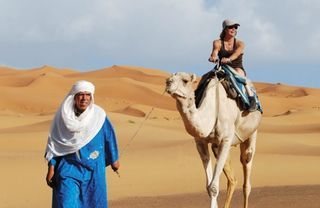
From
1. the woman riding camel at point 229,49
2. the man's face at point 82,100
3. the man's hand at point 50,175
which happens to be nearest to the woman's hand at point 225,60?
the woman riding camel at point 229,49

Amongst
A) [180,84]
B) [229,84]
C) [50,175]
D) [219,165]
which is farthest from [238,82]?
[50,175]

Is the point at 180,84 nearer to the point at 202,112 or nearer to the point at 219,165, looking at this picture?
the point at 202,112

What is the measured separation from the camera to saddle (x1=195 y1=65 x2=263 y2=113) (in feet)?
33.1

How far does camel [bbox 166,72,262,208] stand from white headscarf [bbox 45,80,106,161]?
1610mm

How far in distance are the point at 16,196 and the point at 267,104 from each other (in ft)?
184

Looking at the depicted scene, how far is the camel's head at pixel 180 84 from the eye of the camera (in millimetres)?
8820

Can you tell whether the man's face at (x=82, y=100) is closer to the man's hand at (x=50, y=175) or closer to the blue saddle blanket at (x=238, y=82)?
the man's hand at (x=50, y=175)

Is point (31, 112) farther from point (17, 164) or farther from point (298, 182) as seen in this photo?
point (298, 182)

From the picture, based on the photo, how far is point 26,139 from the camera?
2728 cm

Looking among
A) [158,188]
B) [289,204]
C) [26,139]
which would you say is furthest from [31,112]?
[289,204]

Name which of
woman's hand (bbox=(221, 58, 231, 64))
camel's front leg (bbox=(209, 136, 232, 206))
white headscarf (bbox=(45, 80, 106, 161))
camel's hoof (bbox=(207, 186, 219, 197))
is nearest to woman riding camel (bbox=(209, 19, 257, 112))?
woman's hand (bbox=(221, 58, 231, 64))

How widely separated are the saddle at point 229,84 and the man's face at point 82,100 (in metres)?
2.83

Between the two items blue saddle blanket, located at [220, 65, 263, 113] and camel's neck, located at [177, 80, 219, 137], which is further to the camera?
blue saddle blanket, located at [220, 65, 263, 113]

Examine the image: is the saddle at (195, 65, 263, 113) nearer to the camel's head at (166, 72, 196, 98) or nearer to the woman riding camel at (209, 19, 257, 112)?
the woman riding camel at (209, 19, 257, 112)
